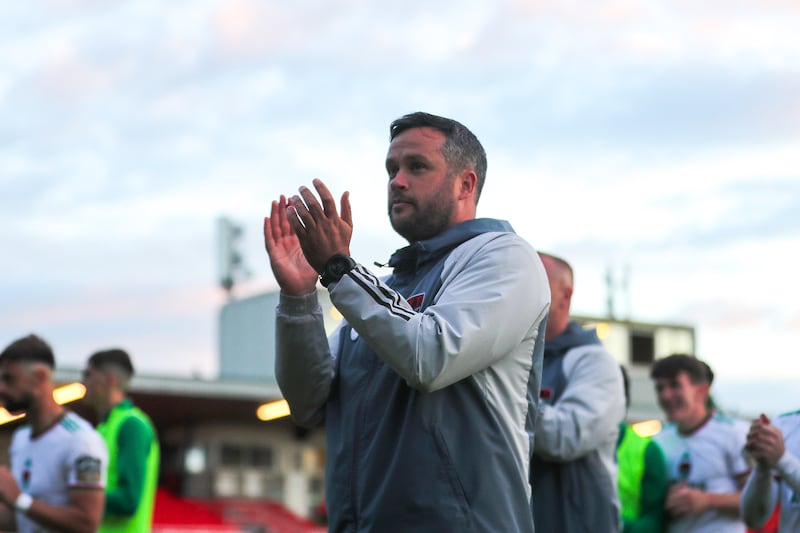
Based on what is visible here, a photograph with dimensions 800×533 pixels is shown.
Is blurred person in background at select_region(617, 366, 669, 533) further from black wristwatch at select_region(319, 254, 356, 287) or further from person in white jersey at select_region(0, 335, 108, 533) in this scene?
black wristwatch at select_region(319, 254, 356, 287)

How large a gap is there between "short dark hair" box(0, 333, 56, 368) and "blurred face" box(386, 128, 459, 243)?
156 inches

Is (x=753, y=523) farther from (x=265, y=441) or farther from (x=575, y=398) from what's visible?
(x=265, y=441)

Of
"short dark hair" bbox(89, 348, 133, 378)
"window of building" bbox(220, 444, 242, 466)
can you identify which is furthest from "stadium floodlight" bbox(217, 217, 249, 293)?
"short dark hair" bbox(89, 348, 133, 378)

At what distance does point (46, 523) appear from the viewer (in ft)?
22.8

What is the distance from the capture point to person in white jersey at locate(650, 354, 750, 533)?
8117 mm

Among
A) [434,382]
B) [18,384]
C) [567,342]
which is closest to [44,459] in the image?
A: [18,384]

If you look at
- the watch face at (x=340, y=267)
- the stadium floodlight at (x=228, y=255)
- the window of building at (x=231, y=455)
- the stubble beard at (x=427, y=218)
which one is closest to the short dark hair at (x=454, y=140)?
the stubble beard at (x=427, y=218)

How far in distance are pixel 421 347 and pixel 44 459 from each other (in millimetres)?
4201

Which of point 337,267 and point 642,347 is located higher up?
point 642,347

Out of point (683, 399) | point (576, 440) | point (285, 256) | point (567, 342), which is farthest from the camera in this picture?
point (683, 399)

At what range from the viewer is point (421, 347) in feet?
12.1

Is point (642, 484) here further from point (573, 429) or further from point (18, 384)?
point (18, 384)

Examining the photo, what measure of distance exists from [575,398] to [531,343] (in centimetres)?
207

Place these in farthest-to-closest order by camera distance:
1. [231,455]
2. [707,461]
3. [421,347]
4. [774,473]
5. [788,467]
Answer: [231,455]
[707,461]
[774,473]
[788,467]
[421,347]
